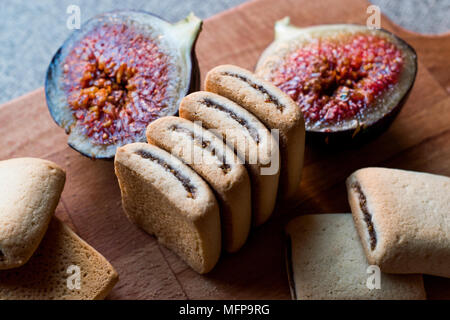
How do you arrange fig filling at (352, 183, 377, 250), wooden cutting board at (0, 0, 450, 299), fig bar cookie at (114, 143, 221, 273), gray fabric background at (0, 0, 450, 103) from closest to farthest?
fig bar cookie at (114, 143, 221, 273)
fig filling at (352, 183, 377, 250)
wooden cutting board at (0, 0, 450, 299)
gray fabric background at (0, 0, 450, 103)

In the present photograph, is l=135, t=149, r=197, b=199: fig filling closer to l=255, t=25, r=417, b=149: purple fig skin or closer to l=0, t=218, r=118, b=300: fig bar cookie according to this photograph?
l=0, t=218, r=118, b=300: fig bar cookie

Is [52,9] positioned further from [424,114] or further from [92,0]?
[424,114]

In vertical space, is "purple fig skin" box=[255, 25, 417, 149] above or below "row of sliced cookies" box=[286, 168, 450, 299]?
above

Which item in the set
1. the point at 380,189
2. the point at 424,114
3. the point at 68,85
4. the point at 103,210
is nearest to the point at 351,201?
the point at 380,189

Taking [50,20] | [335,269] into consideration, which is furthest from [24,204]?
[50,20]

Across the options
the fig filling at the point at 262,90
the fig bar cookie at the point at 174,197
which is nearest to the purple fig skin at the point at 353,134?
the fig filling at the point at 262,90

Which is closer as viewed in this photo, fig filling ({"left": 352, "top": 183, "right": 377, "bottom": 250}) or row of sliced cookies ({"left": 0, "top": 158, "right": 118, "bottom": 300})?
row of sliced cookies ({"left": 0, "top": 158, "right": 118, "bottom": 300})

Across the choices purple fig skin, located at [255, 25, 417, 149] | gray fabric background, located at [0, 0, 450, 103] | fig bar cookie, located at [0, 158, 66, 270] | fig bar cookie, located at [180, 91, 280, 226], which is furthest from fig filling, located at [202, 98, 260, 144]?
gray fabric background, located at [0, 0, 450, 103]

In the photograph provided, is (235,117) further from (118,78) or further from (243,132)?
(118,78)
